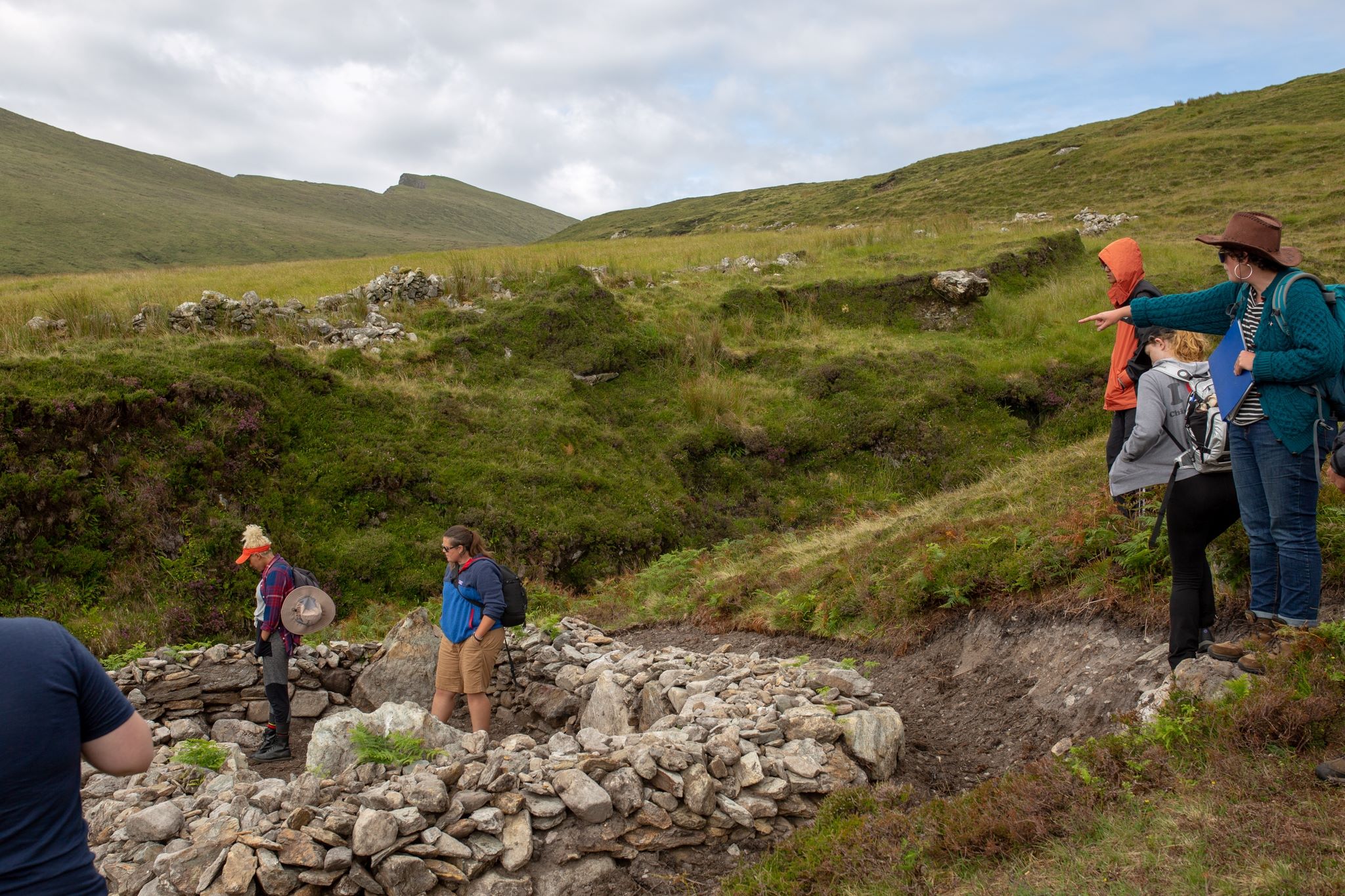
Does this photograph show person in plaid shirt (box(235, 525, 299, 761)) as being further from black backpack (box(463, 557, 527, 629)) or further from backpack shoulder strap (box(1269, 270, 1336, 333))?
backpack shoulder strap (box(1269, 270, 1336, 333))

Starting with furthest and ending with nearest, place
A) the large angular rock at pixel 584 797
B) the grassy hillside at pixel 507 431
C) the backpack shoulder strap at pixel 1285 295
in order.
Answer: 1. the grassy hillside at pixel 507 431
2. the large angular rock at pixel 584 797
3. the backpack shoulder strap at pixel 1285 295

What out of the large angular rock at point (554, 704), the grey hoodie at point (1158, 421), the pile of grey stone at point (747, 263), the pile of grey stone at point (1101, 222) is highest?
the pile of grey stone at point (1101, 222)

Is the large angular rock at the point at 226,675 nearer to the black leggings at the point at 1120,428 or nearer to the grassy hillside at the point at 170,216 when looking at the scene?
the black leggings at the point at 1120,428

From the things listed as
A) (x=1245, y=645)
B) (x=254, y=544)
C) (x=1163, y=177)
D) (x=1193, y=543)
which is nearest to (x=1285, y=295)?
(x=1193, y=543)

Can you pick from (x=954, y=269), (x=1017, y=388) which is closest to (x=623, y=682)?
(x=1017, y=388)

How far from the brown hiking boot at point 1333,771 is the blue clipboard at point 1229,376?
70.9 inches

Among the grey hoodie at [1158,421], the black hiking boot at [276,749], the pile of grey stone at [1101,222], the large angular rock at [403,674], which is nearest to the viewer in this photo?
the grey hoodie at [1158,421]

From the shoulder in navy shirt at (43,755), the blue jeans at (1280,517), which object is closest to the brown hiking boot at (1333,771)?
the blue jeans at (1280,517)

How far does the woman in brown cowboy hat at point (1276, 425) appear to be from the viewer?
388 centimetres

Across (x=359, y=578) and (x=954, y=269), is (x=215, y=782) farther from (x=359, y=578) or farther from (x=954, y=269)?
(x=954, y=269)

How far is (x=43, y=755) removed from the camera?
2287 millimetres

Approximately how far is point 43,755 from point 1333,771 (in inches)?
190

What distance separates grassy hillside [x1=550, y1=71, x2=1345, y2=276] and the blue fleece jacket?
72.7 ft

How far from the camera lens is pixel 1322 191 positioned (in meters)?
27.6
